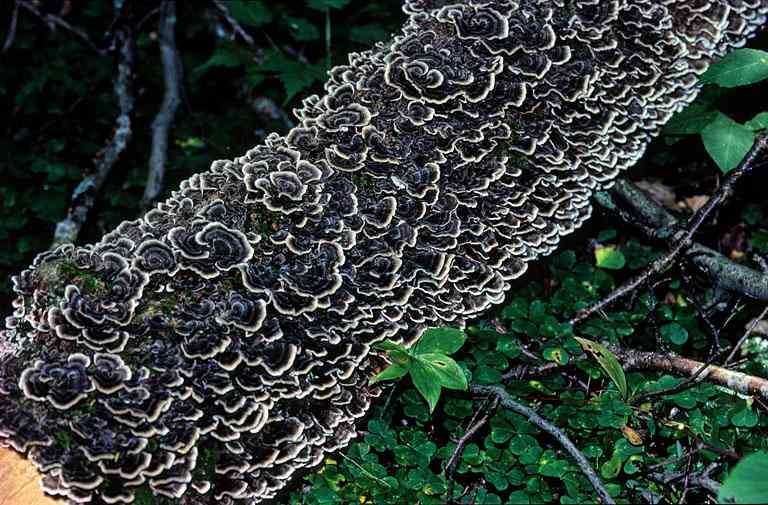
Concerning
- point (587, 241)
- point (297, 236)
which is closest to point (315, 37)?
point (587, 241)

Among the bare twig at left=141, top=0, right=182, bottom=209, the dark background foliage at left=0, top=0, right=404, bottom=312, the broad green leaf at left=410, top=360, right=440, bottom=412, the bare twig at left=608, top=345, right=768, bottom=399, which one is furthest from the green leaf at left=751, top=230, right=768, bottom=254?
the bare twig at left=141, top=0, right=182, bottom=209

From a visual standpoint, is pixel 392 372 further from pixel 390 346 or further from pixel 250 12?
pixel 250 12

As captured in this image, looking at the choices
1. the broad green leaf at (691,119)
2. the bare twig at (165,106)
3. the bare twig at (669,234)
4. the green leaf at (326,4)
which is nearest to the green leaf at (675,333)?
the bare twig at (669,234)

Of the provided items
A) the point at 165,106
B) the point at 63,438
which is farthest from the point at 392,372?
the point at 165,106

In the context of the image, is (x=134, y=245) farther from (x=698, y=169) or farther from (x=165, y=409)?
(x=698, y=169)

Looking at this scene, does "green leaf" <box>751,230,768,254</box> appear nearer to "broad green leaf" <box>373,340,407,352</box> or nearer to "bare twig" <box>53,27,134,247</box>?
"broad green leaf" <box>373,340,407,352</box>
